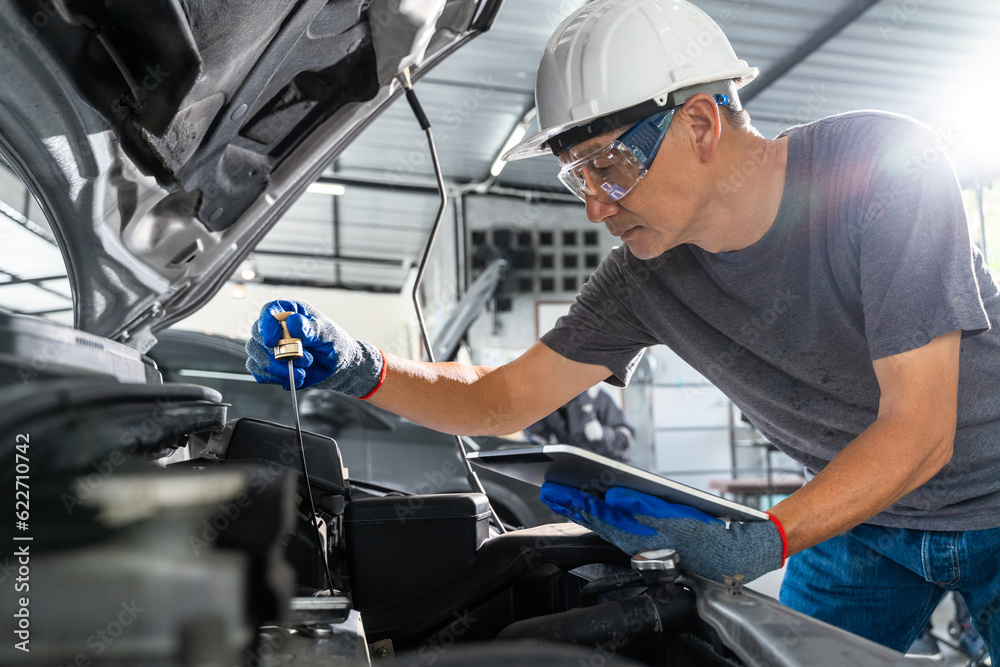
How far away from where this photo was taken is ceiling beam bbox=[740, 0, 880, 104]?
4.77m

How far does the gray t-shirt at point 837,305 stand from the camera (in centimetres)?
97

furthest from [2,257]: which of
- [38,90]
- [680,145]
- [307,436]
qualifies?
[680,145]

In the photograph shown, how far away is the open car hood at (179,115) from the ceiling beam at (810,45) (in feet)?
13.2

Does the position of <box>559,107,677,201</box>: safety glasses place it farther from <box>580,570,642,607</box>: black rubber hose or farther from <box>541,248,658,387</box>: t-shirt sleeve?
<box>580,570,642,607</box>: black rubber hose

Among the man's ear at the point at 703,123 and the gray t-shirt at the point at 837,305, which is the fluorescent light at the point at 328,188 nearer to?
the gray t-shirt at the point at 837,305

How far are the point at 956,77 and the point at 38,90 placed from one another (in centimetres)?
640

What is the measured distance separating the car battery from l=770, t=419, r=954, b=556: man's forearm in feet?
1.43

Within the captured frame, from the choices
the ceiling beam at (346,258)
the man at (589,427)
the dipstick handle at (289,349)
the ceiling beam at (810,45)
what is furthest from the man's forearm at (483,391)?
the ceiling beam at (346,258)

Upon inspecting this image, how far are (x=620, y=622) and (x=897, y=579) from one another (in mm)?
688

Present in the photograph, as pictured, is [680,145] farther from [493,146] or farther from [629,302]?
[493,146]

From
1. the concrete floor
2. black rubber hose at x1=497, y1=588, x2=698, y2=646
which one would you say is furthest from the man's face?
the concrete floor

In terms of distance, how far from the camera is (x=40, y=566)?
56 cm

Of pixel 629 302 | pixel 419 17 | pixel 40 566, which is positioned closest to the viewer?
pixel 40 566

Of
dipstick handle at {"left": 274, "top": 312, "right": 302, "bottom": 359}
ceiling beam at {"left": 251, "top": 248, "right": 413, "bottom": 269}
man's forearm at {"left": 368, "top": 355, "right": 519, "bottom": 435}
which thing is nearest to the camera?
dipstick handle at {"left": 274, "top": 312, "right": 302, "bottom": 359}
